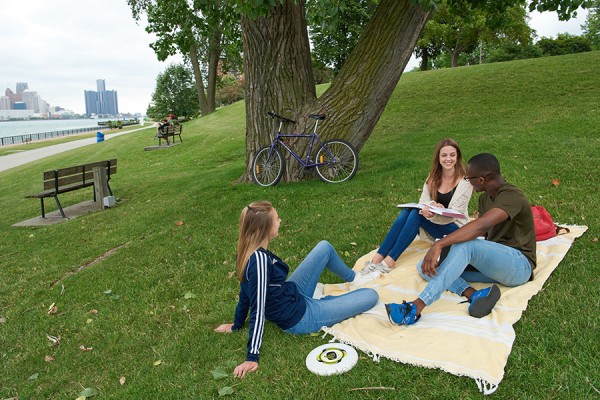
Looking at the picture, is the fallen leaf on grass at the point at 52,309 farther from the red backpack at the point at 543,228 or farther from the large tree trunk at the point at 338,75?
the red backpack at the point at 543,228

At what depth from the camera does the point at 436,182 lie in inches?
190

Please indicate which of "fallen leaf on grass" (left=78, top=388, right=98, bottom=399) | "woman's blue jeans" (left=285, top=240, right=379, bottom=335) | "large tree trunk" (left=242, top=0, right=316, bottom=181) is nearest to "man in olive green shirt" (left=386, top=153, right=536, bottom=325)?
"woman's blue jeans" (left=285, top=240, right=379, bottom=335)

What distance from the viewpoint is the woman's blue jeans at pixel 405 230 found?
4.52 metres

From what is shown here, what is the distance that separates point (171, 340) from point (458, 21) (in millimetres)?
40910

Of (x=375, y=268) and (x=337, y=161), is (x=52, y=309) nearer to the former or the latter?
(x=375, y=268)

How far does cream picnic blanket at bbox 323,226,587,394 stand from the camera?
9.35ft

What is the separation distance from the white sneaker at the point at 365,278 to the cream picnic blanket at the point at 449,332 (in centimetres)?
15

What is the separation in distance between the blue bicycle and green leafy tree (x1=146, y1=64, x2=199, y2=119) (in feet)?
161

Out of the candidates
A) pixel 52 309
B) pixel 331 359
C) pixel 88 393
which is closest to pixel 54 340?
pixel 52 309

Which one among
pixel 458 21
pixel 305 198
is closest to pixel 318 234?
pixel 305 198

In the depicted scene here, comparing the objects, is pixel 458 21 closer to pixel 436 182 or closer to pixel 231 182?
pixel 231 182

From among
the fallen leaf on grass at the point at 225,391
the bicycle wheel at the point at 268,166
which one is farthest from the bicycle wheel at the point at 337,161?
the fallen leaf on grass at the point at 225,391

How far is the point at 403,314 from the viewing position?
338 cm

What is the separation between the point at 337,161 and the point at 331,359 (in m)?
5.51
